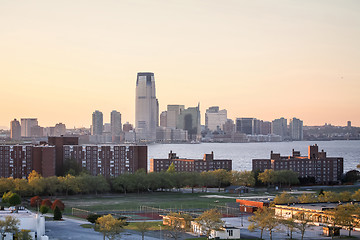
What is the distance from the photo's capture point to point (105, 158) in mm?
93250

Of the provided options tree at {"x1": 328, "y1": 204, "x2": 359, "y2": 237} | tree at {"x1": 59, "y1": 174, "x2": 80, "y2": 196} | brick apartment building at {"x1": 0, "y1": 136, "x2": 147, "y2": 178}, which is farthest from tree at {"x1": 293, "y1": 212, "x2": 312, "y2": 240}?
brick apartment building at {"x1": 0, "y1": 136, "x2": 147, "y2": 178}

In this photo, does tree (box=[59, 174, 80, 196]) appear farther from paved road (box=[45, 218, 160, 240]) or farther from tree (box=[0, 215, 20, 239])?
tree (box=[0, 215, 20, 239])

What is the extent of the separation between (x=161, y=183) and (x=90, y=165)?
1438cm

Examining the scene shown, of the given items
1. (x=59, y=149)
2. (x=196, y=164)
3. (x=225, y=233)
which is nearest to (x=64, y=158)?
(x=59, y=149)

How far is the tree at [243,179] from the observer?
88.8 m

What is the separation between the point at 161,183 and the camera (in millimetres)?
82562

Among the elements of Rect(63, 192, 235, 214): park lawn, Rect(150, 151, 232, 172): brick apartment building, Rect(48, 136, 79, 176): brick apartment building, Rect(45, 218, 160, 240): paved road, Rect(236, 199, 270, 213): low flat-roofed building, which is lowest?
Rect(63, 192, 235, 214): park lawn

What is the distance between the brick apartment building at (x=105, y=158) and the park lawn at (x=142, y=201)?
48.1 ft

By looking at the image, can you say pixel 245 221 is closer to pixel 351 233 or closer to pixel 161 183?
pixel 351 233

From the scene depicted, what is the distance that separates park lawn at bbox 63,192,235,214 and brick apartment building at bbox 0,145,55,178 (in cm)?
1437

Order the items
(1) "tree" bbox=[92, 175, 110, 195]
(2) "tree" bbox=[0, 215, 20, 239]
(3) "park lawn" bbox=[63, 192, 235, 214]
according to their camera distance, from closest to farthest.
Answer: (2) "tree" bbox=[0, 215, 20, 239], (3) "park lawn" bbox=[63, 192, 235, 214], (1) "tree" bbox=[92, 175, 110, 195]

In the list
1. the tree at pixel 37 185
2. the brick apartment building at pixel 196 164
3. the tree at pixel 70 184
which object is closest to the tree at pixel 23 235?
the tree at pixel 37 185

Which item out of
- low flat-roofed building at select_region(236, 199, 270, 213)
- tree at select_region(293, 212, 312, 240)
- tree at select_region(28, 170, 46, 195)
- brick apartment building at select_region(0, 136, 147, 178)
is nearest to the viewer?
tree at select_region(293, 212, 312, 240)

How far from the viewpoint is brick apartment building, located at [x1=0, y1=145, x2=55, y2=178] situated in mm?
87238
